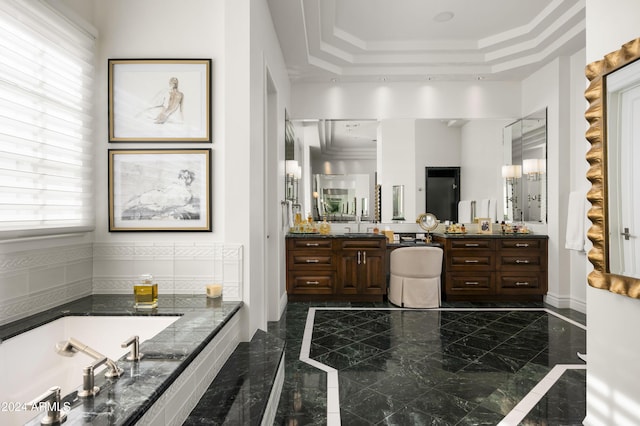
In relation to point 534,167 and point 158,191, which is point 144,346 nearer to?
point 158,191

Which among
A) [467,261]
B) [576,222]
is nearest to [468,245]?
[467,261]

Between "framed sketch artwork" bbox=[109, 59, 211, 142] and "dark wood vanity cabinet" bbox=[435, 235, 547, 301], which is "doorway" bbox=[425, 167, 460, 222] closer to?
"dark wood vanity cabinet" bbox=[435, 235, 547, 301]

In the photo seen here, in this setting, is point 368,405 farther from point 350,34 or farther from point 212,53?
point 350,34

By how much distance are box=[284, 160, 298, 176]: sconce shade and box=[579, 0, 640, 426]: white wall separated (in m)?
3.21

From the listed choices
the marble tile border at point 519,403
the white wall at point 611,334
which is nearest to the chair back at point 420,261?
the marble tile border at point 519,403

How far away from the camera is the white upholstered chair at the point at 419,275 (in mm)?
4273

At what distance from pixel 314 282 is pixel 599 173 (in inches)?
129

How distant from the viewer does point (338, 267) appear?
458 cm

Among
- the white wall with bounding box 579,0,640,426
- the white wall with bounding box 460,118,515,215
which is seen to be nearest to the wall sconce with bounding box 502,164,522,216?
the white wall with bounding box 460,118,515,215

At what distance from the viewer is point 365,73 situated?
4.85 metres

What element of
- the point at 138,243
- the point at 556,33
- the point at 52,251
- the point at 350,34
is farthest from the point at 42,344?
the point at 556,33

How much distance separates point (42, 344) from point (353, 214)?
3.99 meters

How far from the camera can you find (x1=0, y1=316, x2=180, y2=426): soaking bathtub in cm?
154

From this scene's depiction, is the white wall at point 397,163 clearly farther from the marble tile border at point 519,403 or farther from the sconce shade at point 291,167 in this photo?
the marble tile border at point 519,403
